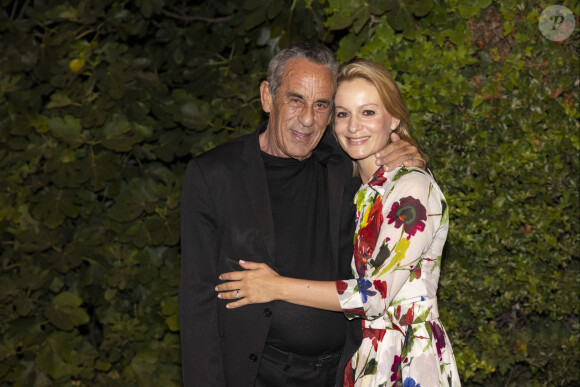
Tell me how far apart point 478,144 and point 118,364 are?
305cm

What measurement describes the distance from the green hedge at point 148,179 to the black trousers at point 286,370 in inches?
56.9

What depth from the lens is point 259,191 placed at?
114 inches

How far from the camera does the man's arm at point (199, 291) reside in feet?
9.09

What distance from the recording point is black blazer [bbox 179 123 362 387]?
2.78m

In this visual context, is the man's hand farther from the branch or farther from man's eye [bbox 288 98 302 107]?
the branch

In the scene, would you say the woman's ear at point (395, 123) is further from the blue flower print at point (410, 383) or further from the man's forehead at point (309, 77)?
the blue flower print at point (410, 383)

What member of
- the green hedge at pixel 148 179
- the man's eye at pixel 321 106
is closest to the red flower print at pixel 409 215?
the man's eye at pixel 321 106

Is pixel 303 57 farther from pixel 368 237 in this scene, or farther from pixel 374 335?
pixel 374 335

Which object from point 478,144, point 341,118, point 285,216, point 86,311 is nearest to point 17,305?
point 86,311

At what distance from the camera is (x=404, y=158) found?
111 inches

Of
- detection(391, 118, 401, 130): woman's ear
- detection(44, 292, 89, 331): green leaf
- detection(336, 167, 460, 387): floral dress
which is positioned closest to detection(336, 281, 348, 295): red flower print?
detection(336, 167, 460, 387): floral dress

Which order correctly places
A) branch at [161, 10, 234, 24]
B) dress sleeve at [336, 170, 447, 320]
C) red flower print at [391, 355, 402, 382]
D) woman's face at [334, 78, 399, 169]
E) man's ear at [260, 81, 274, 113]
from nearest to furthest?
dress sleeve at [336, 170, 447, 320]
red flower print at [391, 355, 402, 382]
woman's face at [334, 78, 399, 169]
man's ear at [260, 81, 274, 113]
branch at [161, 10, 234, 24]

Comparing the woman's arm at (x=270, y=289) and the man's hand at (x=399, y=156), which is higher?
the man's hand at (x=399, y=156)

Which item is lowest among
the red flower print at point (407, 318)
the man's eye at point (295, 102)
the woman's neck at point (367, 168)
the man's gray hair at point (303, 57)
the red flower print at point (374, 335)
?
the red flower print at point (374, 335)
